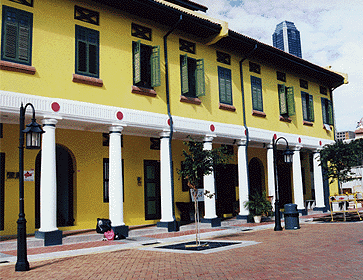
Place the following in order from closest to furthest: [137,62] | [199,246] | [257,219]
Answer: [199,246] → [137,62] → [257,219]

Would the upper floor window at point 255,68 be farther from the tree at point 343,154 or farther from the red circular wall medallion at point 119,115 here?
the red circular wall medallion at point 119,115

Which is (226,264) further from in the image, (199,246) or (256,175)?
(256,175)

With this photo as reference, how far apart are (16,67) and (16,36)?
0.98 m

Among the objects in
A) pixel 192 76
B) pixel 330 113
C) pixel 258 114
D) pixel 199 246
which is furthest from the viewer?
pixel 330 113

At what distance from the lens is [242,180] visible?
18.1 metres

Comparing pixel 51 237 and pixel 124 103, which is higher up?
pixel 124 103

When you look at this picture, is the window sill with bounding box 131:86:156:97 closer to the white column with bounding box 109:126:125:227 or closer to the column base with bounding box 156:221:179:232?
the white column with bounding box 109:126:125:227

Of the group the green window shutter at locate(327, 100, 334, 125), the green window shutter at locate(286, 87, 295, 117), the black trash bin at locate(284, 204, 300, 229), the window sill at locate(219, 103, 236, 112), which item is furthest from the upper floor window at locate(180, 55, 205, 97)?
the green window shutter at locate(327, 100, 334, 125)

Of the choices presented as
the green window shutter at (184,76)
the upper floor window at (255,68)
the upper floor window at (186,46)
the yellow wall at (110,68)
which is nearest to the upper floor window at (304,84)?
the upper floor window at (255,68)

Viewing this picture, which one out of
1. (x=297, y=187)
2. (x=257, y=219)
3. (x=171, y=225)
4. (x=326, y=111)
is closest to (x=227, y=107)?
(x=257, y=219)

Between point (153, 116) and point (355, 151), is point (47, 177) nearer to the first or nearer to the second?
point (153, 116)

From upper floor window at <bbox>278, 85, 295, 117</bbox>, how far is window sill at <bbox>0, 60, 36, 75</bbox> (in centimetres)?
1342

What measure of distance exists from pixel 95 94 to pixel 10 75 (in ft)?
9.10

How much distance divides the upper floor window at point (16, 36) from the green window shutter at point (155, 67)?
448cm
